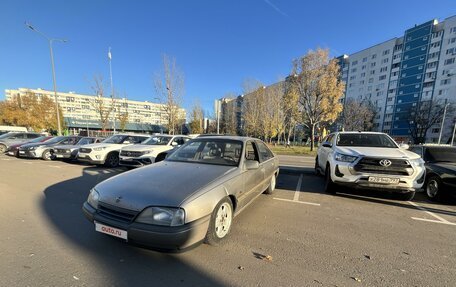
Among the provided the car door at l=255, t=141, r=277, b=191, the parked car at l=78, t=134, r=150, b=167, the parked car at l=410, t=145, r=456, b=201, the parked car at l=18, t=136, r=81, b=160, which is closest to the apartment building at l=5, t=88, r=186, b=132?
the parked car at l=18, t=136, r=81, b=160

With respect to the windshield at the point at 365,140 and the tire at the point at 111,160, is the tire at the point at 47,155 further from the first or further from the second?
the windshield at the point at 365,140

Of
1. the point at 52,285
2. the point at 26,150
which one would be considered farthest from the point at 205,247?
the point at 26,150

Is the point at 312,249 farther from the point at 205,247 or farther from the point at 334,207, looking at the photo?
the point at 334,207

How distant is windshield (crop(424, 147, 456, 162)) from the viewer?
6395mm

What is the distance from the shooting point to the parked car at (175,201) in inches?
96.2

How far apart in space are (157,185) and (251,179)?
1.82m

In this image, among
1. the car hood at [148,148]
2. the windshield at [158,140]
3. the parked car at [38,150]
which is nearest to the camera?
the car hood at [148,148]

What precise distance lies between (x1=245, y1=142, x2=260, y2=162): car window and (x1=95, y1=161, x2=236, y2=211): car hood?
2.16ft

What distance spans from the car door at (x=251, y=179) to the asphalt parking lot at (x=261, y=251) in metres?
0.45

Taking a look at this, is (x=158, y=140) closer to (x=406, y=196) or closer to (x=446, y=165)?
(x=406, y=196)

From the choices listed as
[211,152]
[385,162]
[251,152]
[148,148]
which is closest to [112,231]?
[211,152]

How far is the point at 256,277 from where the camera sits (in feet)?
8.11

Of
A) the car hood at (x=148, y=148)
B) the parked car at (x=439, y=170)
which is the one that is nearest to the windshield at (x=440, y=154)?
the parked car at (x=439, y=170)

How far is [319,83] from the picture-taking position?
70.8ft
